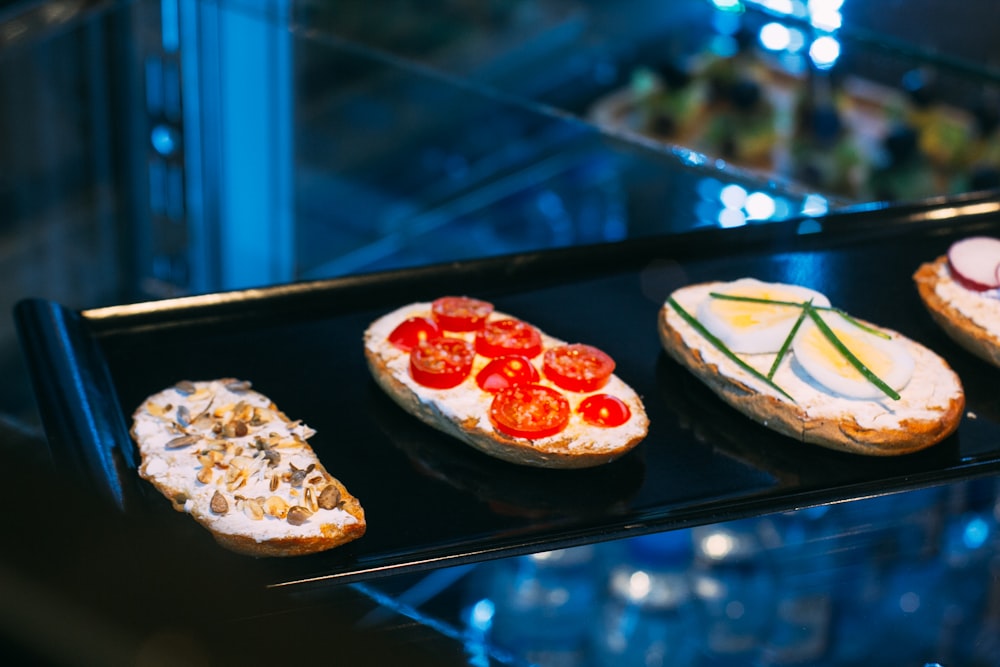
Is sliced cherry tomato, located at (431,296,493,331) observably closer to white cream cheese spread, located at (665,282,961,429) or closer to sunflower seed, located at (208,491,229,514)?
white cream cheese spread, located at (665,282,961,429)

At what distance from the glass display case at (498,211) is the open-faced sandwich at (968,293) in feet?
0.22

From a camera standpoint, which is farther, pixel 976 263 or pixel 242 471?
pixel 976 263

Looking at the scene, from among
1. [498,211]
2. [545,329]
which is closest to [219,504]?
[545,329]

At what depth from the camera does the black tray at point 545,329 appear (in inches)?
76.4

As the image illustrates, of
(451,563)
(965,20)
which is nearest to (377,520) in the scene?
(451,563)

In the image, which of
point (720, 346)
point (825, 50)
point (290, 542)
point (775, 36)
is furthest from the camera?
point (775, 36)

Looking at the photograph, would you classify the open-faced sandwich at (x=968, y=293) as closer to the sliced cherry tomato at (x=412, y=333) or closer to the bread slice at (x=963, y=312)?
the bread slice at (x=963, y=312)

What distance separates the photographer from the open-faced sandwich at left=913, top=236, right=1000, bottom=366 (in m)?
2.39

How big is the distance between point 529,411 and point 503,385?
104 mm

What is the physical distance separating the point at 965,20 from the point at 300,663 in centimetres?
484

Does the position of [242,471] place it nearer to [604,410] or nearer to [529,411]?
[529,411]

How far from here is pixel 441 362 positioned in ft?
7.15

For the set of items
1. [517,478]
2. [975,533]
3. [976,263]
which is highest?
[976,263]

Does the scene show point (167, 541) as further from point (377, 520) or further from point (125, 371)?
point (125, 371)
